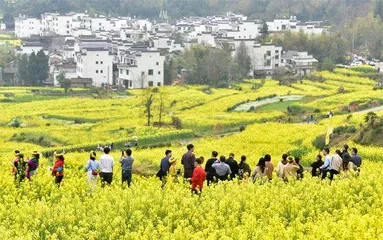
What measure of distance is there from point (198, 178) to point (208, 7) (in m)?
127

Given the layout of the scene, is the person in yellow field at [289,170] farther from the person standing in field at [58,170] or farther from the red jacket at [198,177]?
the person standing in field at [58,170]

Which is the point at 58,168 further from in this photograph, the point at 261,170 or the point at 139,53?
the point at 139,53

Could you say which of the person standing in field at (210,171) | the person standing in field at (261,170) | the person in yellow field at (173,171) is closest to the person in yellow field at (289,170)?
the person standing in field at (261,170)

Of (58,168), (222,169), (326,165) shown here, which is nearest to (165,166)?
(222,169)

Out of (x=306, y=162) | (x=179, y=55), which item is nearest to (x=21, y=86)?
(x=179, y=55)

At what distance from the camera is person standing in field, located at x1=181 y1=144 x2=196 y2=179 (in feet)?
54.0

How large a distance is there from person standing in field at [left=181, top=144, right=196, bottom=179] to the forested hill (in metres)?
107

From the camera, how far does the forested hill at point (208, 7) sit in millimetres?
123625

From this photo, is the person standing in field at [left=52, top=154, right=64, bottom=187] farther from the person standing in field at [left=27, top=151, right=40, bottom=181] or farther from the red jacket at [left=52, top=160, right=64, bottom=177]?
the person standing in field at [left=27, top=151, right=40, bottom=181]

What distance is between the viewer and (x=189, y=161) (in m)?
16.6

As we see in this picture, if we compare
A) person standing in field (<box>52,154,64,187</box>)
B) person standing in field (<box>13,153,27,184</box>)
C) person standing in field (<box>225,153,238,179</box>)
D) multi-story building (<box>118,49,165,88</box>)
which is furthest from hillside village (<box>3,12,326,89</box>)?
person standing in field (<box>225,153,238,179</box>)

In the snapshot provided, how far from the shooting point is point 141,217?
13.4m

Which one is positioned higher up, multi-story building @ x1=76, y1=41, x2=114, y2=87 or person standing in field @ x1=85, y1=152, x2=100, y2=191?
multi-story building @ x1=76, y1=41, x2=114, y2=87

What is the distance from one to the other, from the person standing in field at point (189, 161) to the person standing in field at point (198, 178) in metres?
1.03
